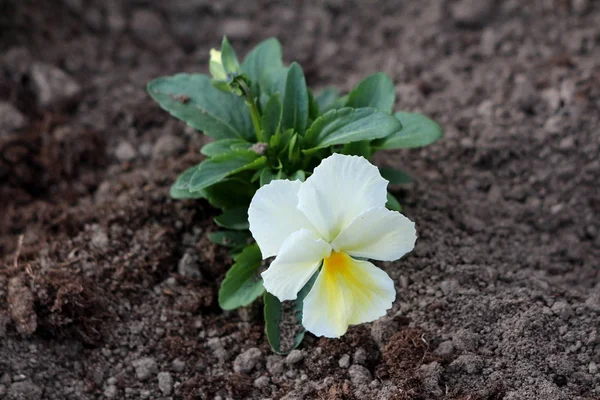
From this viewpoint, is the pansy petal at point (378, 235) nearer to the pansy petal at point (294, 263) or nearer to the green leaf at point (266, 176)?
the pansy petal at point (294, 263)

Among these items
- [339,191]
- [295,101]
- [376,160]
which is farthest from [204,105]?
[339,191]

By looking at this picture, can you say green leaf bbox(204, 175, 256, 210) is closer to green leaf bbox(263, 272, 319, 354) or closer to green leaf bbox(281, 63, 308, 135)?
green leaf bbox(281, 63, 308, 135)

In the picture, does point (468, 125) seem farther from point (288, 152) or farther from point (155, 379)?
point (155, 379)

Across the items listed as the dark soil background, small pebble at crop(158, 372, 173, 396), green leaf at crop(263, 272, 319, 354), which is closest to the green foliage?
green leaf at crop(263, 272, 319, 354)

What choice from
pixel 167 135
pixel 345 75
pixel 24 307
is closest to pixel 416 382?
pixel 24 307

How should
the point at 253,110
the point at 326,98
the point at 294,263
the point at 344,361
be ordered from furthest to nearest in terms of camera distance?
1. the point at 326,98
2. the point at 253,110
3. the point at 344,361
4. the point at 294,263

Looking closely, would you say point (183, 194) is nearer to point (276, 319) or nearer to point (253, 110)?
point (253, 110)
